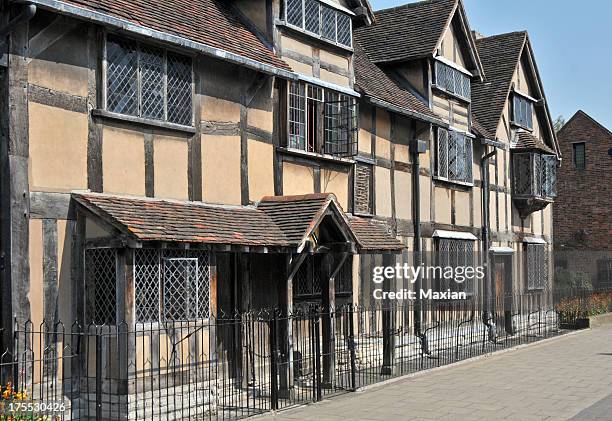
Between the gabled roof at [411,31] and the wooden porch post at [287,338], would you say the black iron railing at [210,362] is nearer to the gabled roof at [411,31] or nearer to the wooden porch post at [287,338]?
the wooden porch post at [287,338]

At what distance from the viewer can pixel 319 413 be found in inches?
465

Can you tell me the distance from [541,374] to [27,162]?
10.4 metres

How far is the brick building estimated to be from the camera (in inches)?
1407

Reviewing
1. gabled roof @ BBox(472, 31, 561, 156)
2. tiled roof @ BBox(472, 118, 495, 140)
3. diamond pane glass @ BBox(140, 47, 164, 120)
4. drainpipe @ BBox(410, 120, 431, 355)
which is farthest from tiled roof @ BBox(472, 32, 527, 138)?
diamond pane glass @ BBox(140, 47, 164, 120)

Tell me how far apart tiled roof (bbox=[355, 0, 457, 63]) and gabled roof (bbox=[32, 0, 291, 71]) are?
7201 mm

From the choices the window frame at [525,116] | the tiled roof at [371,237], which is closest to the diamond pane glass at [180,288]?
the tiled roof at [371,237]

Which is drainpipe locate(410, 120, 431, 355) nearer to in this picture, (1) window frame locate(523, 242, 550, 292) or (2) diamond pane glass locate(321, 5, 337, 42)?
(2) diamond pane glass locate(321, 5, 337, 42)

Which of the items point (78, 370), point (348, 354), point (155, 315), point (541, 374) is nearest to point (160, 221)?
point (155, 315)

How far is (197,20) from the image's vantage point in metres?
13.4

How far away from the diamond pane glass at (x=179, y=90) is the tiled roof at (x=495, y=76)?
14.2 metres

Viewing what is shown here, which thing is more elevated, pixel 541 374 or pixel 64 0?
pixel 64 0

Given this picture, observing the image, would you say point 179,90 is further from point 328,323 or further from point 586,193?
point 586,193

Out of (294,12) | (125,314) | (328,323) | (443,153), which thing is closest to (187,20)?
(294,12)

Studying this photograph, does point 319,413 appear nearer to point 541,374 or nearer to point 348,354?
point 348,354
